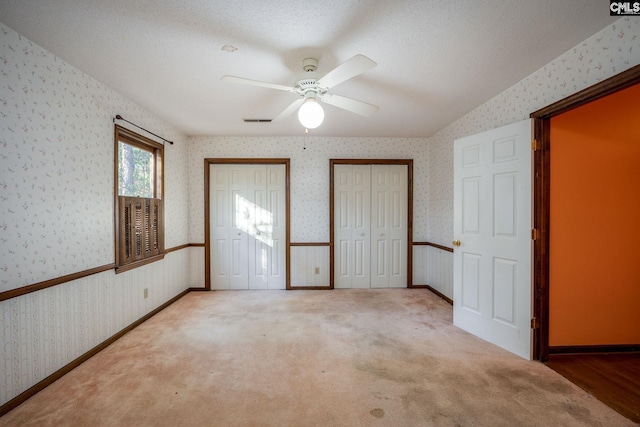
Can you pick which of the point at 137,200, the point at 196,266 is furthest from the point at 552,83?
the point at 196,266

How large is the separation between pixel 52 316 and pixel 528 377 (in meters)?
3.70

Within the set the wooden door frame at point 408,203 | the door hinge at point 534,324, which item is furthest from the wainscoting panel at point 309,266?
the door hinge at point 534,324

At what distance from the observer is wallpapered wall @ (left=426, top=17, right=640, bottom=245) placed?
5.82 ft

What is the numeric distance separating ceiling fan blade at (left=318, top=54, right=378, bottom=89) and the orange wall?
1.94 metres

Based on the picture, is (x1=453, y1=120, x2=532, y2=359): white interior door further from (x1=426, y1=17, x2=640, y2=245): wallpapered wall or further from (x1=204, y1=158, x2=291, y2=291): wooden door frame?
(x1=204, y1=158, x2=291, y2=291): wooden door frame

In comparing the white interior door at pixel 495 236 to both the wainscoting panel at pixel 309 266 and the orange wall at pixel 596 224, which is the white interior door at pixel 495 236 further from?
the wainscoting panel at pixel 309 266

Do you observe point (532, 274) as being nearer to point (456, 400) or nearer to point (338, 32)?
point (456, 400)

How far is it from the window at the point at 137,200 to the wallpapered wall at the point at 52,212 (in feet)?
0.42

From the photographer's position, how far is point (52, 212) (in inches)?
84.7

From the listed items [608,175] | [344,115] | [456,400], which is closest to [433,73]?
[344,115]

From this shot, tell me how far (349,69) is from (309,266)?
3.47m

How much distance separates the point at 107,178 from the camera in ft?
9.02

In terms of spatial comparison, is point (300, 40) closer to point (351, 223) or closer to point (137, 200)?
point (137, 200)

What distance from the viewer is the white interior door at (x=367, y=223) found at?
4.70 m
